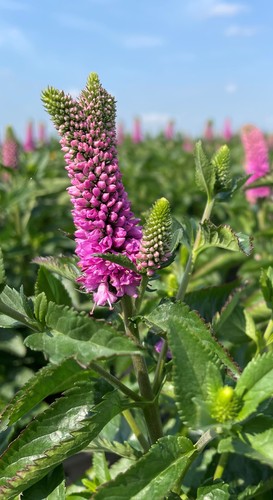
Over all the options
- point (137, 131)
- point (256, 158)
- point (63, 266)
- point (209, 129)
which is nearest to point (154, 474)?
point (63, 266)

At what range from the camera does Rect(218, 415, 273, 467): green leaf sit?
3.28 ft

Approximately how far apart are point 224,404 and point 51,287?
24.7 inches

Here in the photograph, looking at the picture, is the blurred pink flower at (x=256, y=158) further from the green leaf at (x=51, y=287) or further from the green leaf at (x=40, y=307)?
the green leaf at (x=40, y=307)

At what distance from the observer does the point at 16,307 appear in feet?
4.09

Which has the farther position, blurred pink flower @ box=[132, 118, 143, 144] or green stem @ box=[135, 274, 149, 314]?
blurred pink flower @ box=[132, 118, 143, 144]

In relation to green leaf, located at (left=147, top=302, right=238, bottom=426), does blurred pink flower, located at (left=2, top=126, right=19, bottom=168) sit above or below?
above

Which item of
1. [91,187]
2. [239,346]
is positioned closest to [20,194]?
[239,346]

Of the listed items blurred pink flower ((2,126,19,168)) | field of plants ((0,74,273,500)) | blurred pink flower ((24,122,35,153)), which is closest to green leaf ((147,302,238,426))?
field of plants ((0,74,273,500))

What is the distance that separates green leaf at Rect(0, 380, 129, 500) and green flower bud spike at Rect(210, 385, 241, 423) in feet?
0.74

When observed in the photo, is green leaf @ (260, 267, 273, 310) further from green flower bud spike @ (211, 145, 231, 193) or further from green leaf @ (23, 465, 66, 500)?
green leaf @ (23, 465, 66, 500)

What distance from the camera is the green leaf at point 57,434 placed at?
3.67 ft

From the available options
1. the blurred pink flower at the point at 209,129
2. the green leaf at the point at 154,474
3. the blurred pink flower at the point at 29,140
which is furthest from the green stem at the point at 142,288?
the blurred pink flower at the point at 209,129

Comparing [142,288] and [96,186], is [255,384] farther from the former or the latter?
[96,186]

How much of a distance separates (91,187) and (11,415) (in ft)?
1.67
